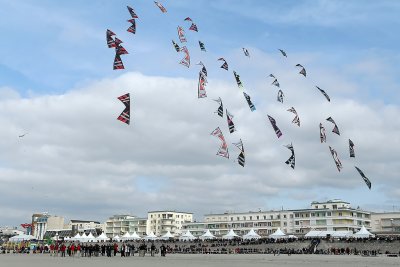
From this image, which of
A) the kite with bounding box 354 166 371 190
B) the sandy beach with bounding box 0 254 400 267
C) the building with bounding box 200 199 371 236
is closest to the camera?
the sandy beach with bounding box 0 254 400 267

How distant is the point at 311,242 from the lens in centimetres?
7125

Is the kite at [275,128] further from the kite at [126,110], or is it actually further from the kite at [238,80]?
the kite at [126,110]

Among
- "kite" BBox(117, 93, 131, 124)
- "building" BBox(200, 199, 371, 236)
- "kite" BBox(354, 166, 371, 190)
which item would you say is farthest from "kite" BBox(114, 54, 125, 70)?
"building" BBox(200, 199, 371, 236)

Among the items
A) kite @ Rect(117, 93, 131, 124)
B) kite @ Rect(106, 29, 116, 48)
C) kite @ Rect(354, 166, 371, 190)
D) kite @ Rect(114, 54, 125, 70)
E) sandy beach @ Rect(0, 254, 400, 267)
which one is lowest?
sandy beach @ Rect(0, 254, 400, 267)

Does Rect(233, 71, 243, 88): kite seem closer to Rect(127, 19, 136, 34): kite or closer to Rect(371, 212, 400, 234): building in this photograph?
Rect(127, 19, 136, 34): kite

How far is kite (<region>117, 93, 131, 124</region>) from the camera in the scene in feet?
90.3

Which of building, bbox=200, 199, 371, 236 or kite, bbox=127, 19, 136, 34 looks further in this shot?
building, bbox=200, 199, 371, 236

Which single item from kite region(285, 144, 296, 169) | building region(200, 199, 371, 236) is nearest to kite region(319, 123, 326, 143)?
kite region(285, 144, 296, 169)

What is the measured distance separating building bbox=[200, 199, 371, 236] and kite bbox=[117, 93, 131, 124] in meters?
112

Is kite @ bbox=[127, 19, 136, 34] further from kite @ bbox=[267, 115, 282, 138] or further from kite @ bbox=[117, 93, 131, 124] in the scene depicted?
kite @ bbox=[267, 115, 282, 138]

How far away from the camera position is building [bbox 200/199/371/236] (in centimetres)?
13888

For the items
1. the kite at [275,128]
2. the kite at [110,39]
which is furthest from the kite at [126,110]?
the kite at [275,128]

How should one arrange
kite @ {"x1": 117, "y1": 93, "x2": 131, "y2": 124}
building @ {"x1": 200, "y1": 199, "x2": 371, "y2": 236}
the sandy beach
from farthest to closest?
building @ {"x1": 200, "y1": 199, "x2": 371, "y2": 236} < the sandy beach < kite @ {"x1": 117, "y1": 93, "x2": 131, "y2": 124}

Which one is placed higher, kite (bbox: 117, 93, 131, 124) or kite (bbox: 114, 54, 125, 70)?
kite (bbox: 114, 54, 125, 70)
